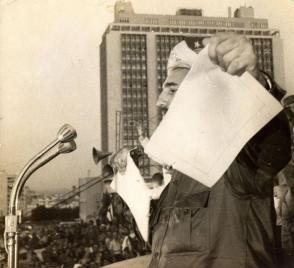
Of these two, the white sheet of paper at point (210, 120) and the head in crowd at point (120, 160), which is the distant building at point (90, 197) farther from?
the white sheet of paper at point (210, 120)

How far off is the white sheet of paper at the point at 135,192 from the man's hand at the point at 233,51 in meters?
0.36

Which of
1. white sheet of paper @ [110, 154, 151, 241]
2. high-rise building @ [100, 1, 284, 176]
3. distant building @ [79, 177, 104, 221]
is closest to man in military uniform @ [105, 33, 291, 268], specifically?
white sheet of paper @ [110, 154, 151, 241]

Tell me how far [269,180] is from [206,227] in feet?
0.30

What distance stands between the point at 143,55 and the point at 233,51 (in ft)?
1.88

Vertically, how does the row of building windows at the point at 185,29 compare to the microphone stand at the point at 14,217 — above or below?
above

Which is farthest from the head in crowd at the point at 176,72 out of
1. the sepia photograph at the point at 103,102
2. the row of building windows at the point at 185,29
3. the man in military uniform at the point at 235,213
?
the row of building windows at the point at 185,29

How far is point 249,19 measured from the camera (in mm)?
834

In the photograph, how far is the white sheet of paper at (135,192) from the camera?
712 millimetres

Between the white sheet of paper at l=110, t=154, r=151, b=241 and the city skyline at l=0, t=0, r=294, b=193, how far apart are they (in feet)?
A: 0.31

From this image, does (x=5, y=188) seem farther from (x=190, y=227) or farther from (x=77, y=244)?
(x=190, y=227)

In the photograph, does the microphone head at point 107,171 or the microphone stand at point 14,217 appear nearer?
the microphone stand at point 14,217

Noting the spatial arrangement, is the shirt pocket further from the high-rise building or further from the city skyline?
the city skyline

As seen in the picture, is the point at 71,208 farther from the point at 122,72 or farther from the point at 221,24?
the point at 221,24

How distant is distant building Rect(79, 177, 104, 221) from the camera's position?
952 millimetres
